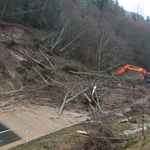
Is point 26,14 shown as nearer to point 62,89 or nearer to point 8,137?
point 62,89

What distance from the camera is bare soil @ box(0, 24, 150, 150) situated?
6.81 m

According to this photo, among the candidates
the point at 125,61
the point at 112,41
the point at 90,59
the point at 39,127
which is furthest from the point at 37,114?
the point at 125,61

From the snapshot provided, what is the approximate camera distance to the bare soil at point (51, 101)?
6.81 meters

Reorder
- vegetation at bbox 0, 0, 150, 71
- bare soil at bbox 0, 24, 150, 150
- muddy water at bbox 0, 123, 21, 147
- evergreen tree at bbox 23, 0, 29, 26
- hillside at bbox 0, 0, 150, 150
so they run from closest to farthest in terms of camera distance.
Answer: muddy water at bbox 0, 123, 21, 147 < hillside at bbox 0, 0, 150, 150 < bare soil at bbox 0, 24, 150, 150 < vegetation at bbox 0, 0, 150, 71 < evergreen tree at bbox 23, 0, 29, 26

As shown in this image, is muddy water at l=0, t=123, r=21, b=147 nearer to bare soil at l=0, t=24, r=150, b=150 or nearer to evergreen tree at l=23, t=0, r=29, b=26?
bare soil at l=0, t=24, r=150, b=150

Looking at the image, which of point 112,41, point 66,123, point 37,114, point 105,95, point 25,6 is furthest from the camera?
point 112,41

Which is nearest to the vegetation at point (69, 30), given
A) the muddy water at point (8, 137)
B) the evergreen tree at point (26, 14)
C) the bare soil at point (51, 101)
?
the evergreen tree at point (26, 14)

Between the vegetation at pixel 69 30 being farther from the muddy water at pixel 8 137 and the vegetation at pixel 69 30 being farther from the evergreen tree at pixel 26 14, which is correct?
the muddy water at pixel 8 137

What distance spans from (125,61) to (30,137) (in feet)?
82.3

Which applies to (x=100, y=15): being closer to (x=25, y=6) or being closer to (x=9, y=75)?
(x=25, y=6)

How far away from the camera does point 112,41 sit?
25.3 meters

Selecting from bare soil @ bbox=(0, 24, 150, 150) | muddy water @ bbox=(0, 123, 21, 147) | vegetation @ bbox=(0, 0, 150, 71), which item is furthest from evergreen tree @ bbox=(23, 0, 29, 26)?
muddy water @ bbox=(0, 123, 21, 147)

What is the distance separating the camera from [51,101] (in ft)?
34.3

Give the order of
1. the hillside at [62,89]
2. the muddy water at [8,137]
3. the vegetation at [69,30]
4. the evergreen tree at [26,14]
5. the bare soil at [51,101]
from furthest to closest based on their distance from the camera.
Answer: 1. the evergreen tree at [26,14]
2. the vegetation at [69,30]
3. the bare soil at [51,101]
4. the hillside at [62,89]
5. the muddy water at [8,137]
